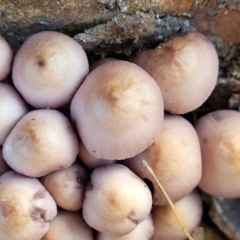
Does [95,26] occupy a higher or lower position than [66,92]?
higher

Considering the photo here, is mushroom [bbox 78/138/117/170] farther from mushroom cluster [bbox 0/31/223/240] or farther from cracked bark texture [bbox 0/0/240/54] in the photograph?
cracked bark texture [bbox 0/0/240/54]

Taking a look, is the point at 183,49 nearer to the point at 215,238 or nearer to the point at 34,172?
the point at 34,172

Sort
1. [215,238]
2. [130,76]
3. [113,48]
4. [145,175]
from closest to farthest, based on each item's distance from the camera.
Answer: [130,76]
[145,175]
[113,48]
[215,238]

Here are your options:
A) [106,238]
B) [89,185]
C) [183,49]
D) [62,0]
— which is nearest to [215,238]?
[106,238]

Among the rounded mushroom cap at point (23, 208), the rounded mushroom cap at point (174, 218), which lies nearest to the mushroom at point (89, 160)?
the rounded mushroom cap at point (23, 208)

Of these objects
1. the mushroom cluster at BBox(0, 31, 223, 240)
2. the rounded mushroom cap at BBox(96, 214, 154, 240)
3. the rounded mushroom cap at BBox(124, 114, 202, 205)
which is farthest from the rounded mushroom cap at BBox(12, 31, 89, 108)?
the rounded mushroom cap at BBox(96, 214, 154, 240)

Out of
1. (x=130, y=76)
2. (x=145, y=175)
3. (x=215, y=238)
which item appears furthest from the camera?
(x=215, y=238)

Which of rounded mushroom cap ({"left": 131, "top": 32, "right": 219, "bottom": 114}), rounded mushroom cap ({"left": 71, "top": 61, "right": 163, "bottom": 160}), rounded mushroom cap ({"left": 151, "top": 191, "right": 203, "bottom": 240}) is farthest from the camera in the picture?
rounded mushroom cap ({"left": 151, "top": 191, "right": 203, "bottom": 240})
